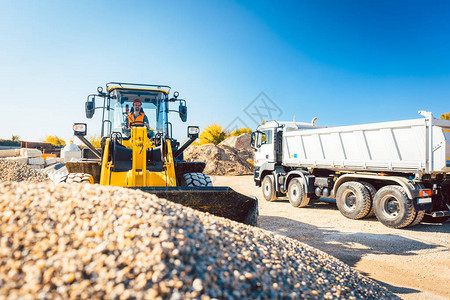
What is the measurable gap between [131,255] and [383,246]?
499 cm

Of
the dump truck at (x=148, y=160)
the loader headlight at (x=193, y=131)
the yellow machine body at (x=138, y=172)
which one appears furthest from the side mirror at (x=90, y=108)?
the loader headlight at (x=193, y=131)

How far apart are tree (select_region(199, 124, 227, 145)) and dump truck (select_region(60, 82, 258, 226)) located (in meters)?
23.6

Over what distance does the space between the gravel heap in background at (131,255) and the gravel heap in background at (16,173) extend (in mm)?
4338

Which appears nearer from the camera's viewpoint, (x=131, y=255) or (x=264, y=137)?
(x=131, y=255)

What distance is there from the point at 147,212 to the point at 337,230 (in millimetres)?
5340

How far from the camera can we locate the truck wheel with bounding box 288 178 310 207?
9.59 meters

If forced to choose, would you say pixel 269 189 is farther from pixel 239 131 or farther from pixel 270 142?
pixel 239 131

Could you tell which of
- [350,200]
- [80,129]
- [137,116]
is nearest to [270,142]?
[350,200]

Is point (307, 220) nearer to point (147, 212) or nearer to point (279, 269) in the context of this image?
point (279, 269)

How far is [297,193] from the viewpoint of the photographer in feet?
32.3

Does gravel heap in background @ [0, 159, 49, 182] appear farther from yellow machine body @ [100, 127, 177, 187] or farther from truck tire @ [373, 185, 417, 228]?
truck tire @ [373, 185, 417, 228]

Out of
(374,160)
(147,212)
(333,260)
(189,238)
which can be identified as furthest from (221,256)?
(374,160)

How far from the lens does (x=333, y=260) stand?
329 centimetres

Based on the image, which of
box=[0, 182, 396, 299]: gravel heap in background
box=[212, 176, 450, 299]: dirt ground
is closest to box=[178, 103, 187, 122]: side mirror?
box=[212, 176, 450, 299]: dirt ground
